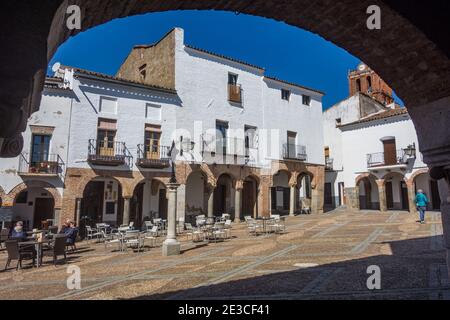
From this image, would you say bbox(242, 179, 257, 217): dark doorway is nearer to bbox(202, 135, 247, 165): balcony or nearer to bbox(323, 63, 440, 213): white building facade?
bbox(202, 135, 247, 165): balcony

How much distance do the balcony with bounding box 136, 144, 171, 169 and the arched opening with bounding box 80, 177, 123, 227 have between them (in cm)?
304

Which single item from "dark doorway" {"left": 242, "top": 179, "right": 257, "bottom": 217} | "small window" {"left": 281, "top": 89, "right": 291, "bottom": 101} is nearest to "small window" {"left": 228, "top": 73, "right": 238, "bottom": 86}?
"small window" {"left": 281, "top": 89, "right": 291, "bottom": 101}

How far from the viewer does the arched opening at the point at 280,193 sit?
2627cm

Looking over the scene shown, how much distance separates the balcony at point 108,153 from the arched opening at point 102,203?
2.73 meters

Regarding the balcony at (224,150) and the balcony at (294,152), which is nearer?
the balcony at (224,150)

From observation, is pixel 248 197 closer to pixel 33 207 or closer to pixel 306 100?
pixel 306 100

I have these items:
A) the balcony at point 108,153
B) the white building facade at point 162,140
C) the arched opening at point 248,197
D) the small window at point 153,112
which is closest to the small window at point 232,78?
the white building facade at point 162,140

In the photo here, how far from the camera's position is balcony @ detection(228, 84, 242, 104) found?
20.6 meters

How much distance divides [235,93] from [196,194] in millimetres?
7075

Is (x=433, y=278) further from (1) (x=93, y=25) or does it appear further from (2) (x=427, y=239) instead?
(1) (x=93, y=25)

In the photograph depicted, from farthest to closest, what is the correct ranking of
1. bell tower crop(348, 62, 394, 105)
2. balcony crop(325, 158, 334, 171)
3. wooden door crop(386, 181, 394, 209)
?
bell tower crop(348, 62, 394, 105) < balcony crop(325, 158, 334, 171) < wooden door crop(386, 181, 394, 209)

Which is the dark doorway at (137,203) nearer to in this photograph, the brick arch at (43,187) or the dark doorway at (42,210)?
the dark doorway at (42,210)

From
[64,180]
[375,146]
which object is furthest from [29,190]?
[375,146]
